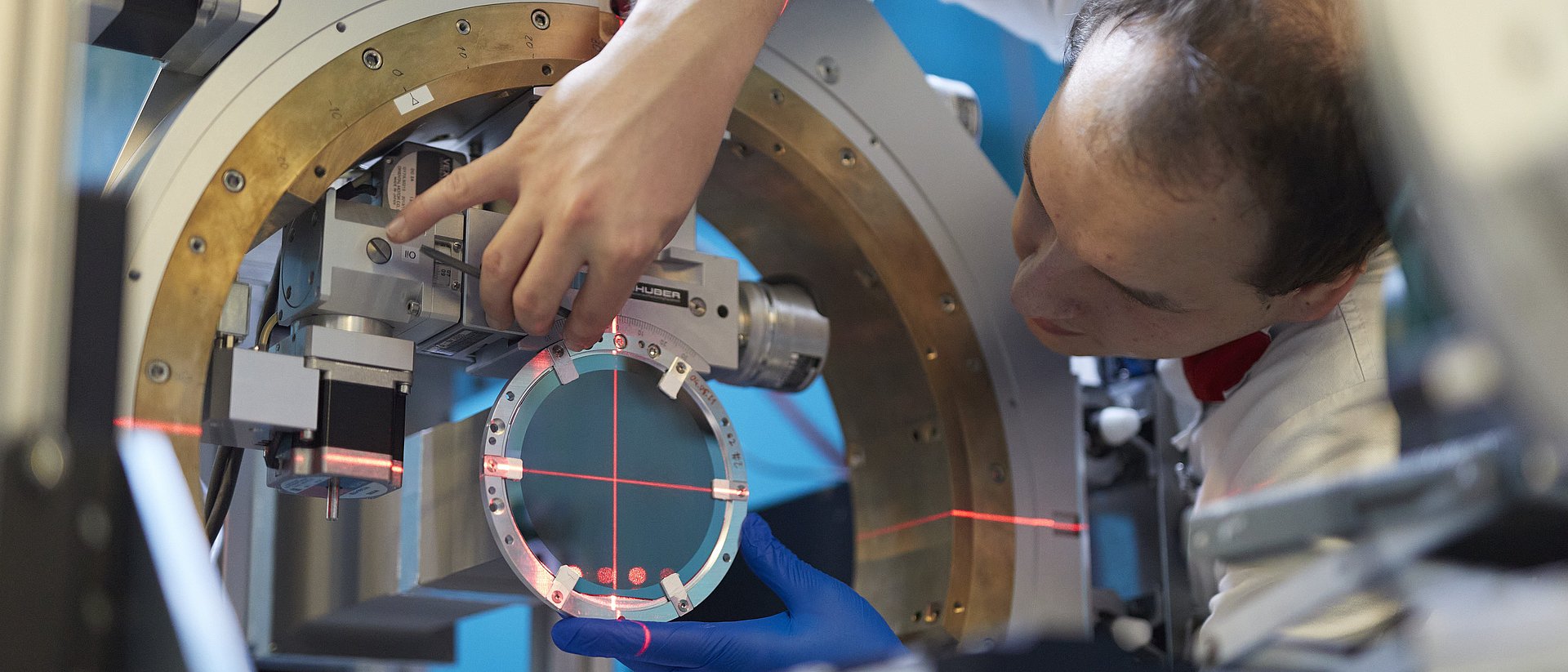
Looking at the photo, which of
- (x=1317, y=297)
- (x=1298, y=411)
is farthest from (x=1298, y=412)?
(x=1317, y=297)

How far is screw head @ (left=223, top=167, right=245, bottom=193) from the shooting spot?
1018 mm

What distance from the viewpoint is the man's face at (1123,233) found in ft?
3.75

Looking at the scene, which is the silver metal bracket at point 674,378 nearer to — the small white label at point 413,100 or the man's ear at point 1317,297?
the small white label at point 413,100

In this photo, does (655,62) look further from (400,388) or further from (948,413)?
(948,413)

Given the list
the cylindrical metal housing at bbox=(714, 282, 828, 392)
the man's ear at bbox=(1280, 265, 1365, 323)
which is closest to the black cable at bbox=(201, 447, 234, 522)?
the cylindrical metal housing at bbox=(714, 282, 828, 392)

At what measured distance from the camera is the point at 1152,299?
4.13 feet

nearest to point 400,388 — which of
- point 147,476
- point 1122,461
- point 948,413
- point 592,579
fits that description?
point 592,579

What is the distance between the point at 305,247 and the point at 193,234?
0.12m

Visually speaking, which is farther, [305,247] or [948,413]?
[948,413]

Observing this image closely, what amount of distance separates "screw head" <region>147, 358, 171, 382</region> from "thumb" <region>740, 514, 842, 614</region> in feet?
1.90

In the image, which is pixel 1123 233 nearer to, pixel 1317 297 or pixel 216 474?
pixel 1317 297

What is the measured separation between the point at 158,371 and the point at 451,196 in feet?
0.85

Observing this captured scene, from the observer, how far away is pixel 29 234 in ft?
1.80

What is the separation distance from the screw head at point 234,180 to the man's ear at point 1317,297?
954 millimetres
